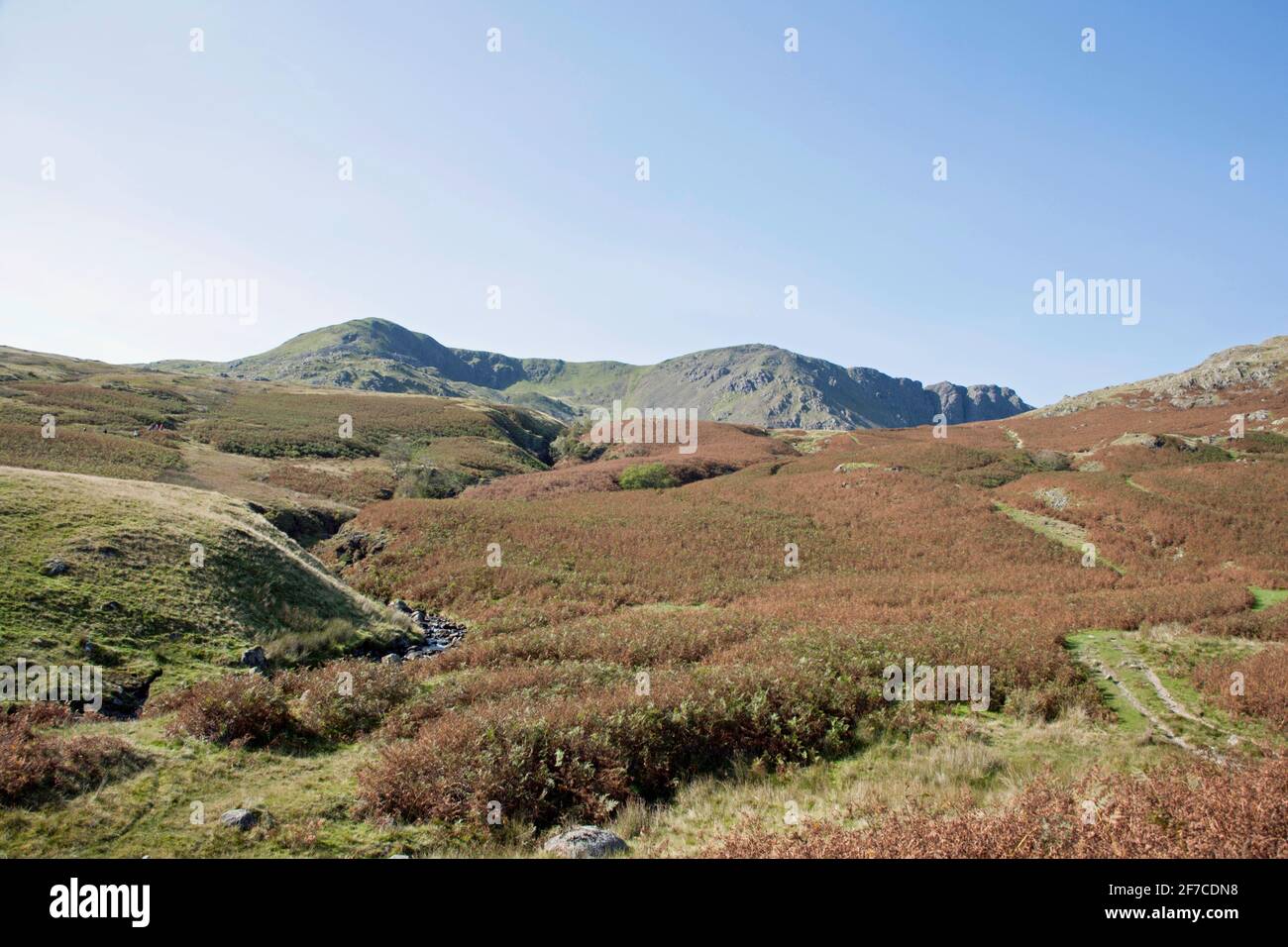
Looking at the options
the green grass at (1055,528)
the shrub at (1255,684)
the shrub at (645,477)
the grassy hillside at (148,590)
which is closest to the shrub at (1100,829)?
the shrub at (1255,684)

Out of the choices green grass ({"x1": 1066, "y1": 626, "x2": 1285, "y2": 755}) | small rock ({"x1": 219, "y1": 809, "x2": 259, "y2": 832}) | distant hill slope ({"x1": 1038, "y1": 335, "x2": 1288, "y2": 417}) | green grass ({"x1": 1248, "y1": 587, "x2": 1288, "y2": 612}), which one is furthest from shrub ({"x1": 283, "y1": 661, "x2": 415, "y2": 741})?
distant hill slope ({"x1": 1038, "y1": 335, "x2": 1288, "y2": 417})

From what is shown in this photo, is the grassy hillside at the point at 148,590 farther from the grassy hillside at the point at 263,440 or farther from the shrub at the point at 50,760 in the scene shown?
the grassy hillside at the point at 263,440

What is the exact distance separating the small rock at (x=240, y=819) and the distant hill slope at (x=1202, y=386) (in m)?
83.4

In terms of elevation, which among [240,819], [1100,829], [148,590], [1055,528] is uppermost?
[148,590]

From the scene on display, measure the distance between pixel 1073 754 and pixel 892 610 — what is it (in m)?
9.45

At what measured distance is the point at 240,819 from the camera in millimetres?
7047

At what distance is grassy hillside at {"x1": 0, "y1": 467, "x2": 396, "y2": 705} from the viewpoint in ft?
39.9

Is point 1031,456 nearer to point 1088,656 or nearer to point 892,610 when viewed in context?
point 892,610

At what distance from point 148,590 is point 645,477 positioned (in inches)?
1490

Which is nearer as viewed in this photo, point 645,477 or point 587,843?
point 587,843

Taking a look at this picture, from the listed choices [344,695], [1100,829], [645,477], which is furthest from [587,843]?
[645,477]

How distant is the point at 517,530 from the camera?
3005 centimetres

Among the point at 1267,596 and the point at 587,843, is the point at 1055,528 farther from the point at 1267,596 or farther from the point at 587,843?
the point at 587,843
